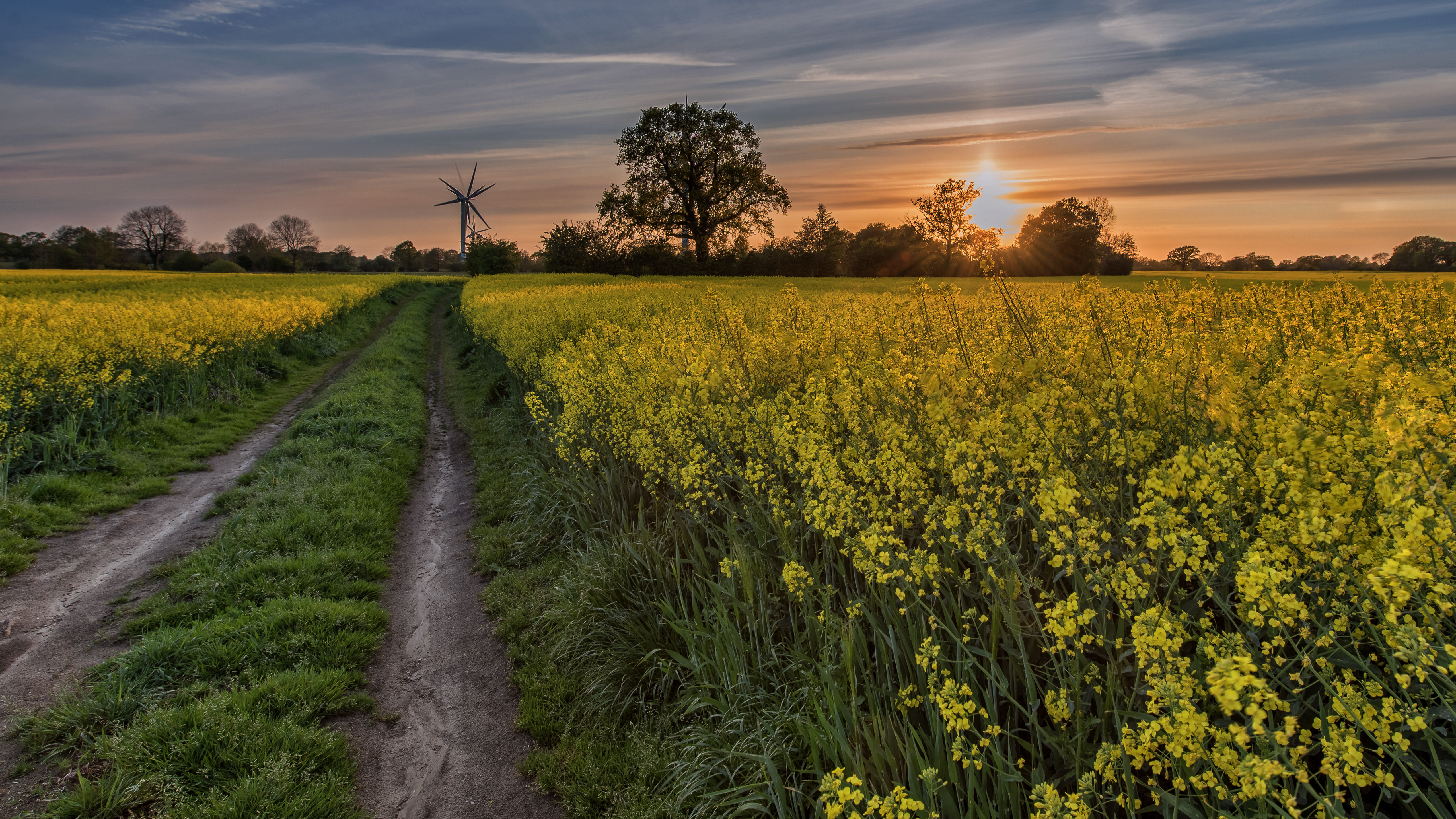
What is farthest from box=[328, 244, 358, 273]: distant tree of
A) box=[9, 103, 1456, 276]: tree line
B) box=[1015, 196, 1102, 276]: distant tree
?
box=[1015, 196, 1102, 276]: distant tree

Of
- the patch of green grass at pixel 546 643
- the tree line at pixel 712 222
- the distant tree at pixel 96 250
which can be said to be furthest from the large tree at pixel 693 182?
the distant tree at pixel 96 250

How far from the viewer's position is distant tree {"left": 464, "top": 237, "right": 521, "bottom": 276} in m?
76.8

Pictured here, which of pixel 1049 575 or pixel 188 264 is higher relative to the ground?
pixel 188 264

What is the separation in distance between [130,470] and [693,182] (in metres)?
47.7

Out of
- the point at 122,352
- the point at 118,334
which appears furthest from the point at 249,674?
the point at 118,334

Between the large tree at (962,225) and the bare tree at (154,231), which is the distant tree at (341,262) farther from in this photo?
the large tree at (962,225)

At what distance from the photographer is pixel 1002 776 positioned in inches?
108

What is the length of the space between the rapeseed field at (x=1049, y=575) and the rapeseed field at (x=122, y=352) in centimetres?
961

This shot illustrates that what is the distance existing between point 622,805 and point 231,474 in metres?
9.12

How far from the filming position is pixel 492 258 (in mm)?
76875

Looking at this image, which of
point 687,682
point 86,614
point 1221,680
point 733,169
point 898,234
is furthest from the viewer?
point 898,234

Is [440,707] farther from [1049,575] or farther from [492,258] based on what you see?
[492,258]

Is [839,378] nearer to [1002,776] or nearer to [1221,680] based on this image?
[1002,776]

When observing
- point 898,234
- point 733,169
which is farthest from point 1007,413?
point 898,234
